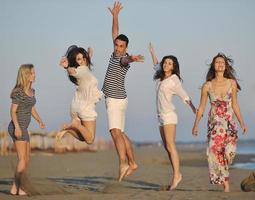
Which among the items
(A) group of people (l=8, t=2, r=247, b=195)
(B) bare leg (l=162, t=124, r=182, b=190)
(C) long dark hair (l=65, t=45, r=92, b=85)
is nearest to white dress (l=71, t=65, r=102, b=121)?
(A) group of people (l=8, t=2, r=247, b=195)

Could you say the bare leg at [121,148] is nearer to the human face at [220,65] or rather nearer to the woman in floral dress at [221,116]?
the woman in floral dress at [221,116]

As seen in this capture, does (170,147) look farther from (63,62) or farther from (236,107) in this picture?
(63,62)

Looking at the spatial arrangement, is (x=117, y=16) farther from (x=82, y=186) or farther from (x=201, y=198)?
(x=201, y=198)

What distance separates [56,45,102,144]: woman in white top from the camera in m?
10.5

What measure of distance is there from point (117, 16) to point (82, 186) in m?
3.17

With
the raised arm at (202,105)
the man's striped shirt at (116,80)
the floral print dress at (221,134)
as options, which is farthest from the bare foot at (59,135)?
the floral print dress at (221,134)

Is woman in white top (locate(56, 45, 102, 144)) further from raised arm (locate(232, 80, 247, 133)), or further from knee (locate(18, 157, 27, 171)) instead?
raised arm (locate(232, 80, 247, 133))

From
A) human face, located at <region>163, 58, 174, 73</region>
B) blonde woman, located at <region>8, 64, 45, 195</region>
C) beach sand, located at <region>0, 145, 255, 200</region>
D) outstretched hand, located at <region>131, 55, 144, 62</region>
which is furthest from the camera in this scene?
human face, located at <region>163, 58, 174, 73</region>

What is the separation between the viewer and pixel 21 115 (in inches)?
382

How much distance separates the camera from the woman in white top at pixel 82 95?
1047 cm

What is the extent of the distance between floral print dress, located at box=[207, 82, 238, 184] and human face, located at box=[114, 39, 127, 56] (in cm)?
171

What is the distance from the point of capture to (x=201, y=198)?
856 cm

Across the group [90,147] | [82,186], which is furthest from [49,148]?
[82,186]

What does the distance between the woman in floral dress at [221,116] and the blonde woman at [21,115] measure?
8.65 feet
